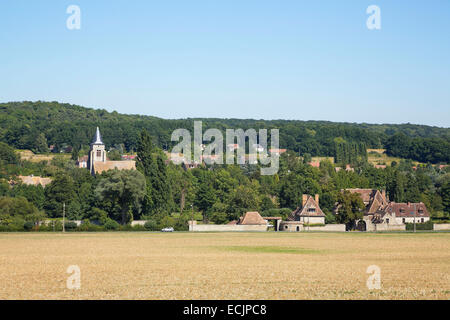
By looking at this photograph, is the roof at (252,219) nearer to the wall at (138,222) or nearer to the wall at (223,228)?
the wall at (223,228)

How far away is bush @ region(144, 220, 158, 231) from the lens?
98.8m

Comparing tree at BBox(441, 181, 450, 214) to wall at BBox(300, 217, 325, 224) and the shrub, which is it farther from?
the shrub

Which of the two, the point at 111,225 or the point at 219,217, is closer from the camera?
the point at 111,225

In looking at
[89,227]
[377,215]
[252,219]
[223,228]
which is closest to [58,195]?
[89,227]

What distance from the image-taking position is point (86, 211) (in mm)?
106375

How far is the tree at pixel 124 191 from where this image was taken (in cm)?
10238

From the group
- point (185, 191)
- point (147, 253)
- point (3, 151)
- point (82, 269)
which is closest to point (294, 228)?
point (185, 191)

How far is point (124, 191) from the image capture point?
103 metres

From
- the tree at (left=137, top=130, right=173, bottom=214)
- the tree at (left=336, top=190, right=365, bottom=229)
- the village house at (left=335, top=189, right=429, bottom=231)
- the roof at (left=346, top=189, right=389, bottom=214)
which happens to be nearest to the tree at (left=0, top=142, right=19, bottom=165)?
the tree at (left=137, top=130, right=173, bottom=214)

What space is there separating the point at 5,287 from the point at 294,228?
7767 cm

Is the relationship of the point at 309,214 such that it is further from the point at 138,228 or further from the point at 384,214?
the point at 138,228

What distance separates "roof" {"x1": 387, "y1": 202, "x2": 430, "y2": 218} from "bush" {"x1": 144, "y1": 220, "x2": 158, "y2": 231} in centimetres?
4682

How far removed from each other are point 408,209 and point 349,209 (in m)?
26.4
